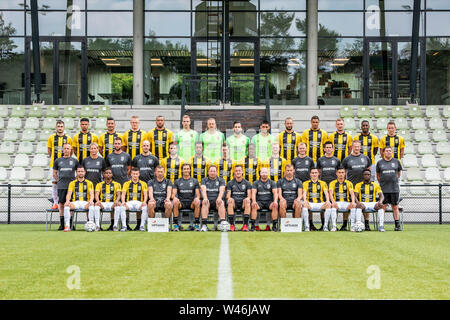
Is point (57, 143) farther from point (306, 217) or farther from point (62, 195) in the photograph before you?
point (306, 217)

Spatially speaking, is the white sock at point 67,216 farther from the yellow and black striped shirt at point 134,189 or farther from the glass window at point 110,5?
the glass window at point 110,5

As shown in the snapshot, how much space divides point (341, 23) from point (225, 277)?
21.1 metres

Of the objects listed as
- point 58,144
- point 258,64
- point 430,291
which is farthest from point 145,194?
point 258,64

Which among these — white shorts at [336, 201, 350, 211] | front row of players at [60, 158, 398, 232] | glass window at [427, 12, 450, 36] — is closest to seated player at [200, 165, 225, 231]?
front row of players at [60, 158, 398, 232]

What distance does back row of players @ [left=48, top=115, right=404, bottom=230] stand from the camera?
13570mm

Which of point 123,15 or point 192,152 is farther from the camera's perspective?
point 123,15

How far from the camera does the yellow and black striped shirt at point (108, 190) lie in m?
13.6

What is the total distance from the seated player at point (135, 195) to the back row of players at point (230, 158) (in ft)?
Answer: 0.17

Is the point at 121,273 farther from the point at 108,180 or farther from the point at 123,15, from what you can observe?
the point at 123,15

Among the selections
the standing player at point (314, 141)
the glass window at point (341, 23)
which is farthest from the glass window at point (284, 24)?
the standing player at point (314, 141)

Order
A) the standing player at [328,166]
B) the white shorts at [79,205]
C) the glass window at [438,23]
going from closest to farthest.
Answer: the white shorts at [79,205] → the standing player at [328,166] → the glass window at [438,23]

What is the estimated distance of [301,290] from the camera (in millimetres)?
5395

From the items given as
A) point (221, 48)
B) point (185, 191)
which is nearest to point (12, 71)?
point (221, 48)
